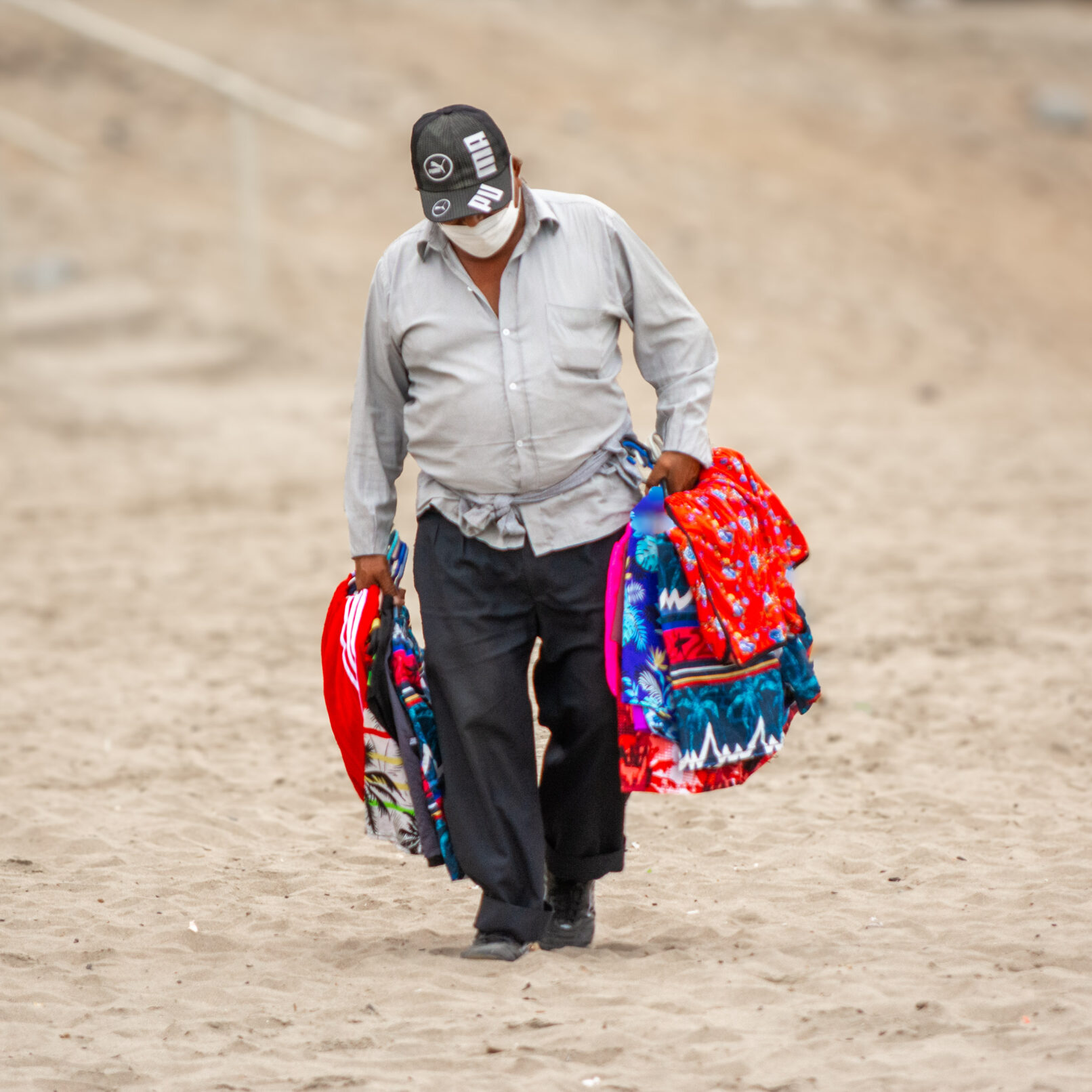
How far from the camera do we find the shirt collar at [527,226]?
3445 mm

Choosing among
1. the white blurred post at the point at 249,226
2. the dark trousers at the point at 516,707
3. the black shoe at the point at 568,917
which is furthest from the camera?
the white blurred post at the point at 249,226

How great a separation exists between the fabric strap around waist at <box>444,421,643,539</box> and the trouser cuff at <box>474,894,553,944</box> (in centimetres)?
89

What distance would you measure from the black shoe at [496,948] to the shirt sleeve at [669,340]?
122 cm

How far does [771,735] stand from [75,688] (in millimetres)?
3807

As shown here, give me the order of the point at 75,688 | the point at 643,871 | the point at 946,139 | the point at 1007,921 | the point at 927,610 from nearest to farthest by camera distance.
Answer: the point at 1007,921, the point at 643,871, the point at 75,688, the point at 927,610, the point at 946,139

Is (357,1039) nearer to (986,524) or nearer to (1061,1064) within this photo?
(1061,1064)

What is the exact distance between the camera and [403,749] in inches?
145

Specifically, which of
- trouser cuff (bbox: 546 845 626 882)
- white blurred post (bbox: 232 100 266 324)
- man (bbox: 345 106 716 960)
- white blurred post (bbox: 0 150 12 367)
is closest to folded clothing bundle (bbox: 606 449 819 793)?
man (bbox: 345 106 716 960)

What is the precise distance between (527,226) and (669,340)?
0.41m

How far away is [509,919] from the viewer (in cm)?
369

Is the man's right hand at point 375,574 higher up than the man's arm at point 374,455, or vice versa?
the man's arm at point 374,455

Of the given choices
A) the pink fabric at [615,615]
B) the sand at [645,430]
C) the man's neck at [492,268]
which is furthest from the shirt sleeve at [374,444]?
the sand at [645,430]

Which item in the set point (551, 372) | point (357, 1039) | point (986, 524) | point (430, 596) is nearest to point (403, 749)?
point (430, 596)

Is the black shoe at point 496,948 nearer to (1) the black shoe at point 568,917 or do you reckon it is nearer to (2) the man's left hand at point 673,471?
(1) the black shoe at point 568,917
